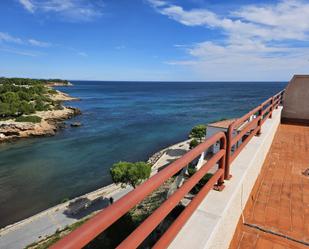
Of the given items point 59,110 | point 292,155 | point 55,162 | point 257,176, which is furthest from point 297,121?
point 59,110

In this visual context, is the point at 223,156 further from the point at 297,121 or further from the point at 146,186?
the point at 297,121

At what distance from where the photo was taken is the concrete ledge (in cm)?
199

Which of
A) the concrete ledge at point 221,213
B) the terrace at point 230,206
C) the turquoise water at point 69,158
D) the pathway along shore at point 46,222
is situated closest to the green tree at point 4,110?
the turquoise water at point 69,158

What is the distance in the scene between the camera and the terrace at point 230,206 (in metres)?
1.32

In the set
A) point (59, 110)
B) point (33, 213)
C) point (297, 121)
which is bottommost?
point (33, 213)

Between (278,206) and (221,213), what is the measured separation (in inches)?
57.0

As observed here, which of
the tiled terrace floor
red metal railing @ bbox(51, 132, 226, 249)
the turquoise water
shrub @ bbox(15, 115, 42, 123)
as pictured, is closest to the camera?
red metal railing @ bbox(51, 132, 226, 249)

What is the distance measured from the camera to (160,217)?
1555mm

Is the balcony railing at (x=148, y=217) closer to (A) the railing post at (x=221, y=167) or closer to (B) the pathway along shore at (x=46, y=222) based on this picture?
(A) the railing post at (x=221, y=167)

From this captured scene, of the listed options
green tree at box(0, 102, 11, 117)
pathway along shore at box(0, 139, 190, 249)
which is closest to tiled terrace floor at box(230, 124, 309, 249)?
pathway along shore at box(0, 139, 190, 249)

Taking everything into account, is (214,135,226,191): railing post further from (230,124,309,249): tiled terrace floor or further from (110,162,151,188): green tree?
(110,162,151,188): green tree

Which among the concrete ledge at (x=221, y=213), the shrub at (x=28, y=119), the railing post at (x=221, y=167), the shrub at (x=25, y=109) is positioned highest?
the railing post at (x=221, y=167)

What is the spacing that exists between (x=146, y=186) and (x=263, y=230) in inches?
82.7

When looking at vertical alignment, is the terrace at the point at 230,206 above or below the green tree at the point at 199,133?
above
